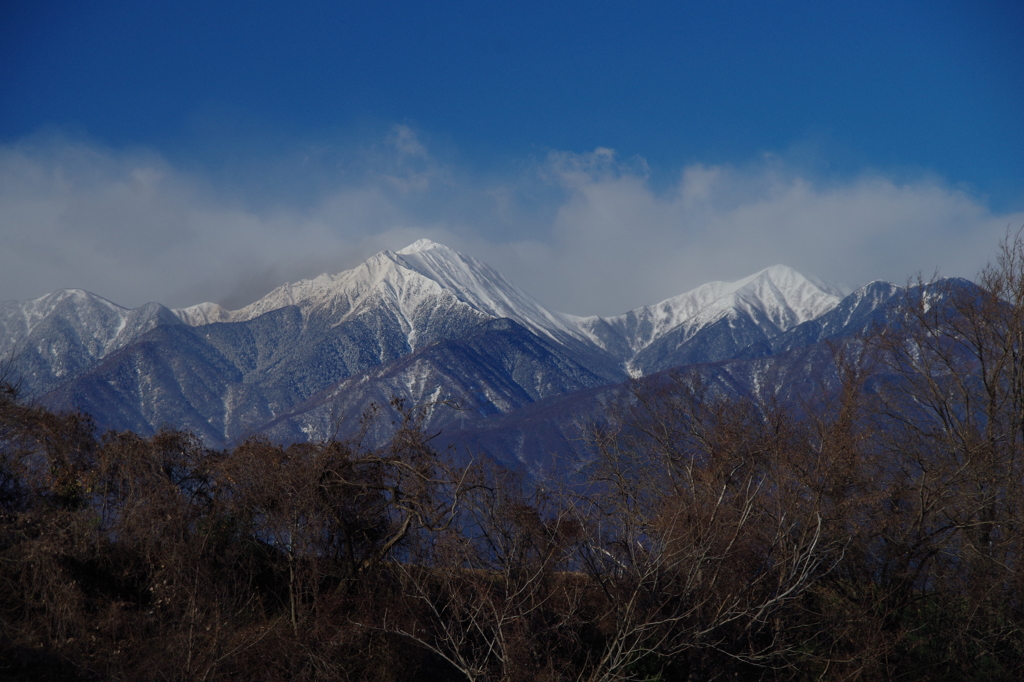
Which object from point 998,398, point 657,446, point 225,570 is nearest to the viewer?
point 225,570

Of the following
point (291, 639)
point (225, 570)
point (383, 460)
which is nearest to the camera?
point (291, 639)

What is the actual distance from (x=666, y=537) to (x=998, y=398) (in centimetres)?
1296

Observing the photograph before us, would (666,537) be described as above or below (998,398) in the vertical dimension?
below

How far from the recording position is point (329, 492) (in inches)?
636

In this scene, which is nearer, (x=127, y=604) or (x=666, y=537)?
(x=666, y=537)

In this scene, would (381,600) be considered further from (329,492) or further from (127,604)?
(127,604)

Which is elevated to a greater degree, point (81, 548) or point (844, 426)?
point (844, 426)

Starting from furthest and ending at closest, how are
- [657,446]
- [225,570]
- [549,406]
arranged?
[549,406], [657,446], [225,570]

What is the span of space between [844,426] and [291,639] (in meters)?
13.0

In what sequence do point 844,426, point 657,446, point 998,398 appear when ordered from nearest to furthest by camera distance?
point 844,426
point 998,398
point 657,446

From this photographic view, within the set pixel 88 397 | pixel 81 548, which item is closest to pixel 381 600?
pixel 81 548

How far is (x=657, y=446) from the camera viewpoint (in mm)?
23344

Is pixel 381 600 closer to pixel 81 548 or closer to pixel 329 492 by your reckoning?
pixel 329 492

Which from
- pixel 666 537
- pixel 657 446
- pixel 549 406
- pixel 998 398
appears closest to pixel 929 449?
pixel 998 398
